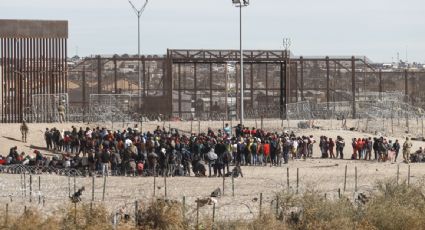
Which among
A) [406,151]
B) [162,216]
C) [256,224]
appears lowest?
[256,224]

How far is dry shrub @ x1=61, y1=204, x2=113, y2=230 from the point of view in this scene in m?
21.0

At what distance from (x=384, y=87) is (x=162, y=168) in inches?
2694

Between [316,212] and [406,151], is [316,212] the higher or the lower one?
the lower one

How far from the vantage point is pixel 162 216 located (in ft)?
71.4

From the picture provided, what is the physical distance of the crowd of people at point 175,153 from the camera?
1329 inches

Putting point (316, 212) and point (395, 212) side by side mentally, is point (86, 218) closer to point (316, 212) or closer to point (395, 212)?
point (316, 212)

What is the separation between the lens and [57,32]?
61719 mm

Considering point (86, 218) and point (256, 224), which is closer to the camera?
point (256, 224)

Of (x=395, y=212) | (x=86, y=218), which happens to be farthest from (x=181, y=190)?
(x=395, y=212)

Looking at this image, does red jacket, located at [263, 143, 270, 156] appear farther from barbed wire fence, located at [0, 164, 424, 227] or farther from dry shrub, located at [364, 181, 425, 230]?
dry shrub, located at [364, 181, 425, 230]

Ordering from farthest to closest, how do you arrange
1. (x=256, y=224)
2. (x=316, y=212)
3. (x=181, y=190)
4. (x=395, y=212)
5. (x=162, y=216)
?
(x=181, y=190) < (x=395, y=212) < (x=316, y=212) < (x=162, y=216) < (x=256, y=224)

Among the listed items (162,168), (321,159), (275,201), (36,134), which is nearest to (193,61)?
(36,134)

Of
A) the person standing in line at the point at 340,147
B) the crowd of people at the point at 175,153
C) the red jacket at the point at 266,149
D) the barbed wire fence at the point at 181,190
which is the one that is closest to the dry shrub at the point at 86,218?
the barbed wire fence at the point at 181,190

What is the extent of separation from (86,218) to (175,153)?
1302 cm
